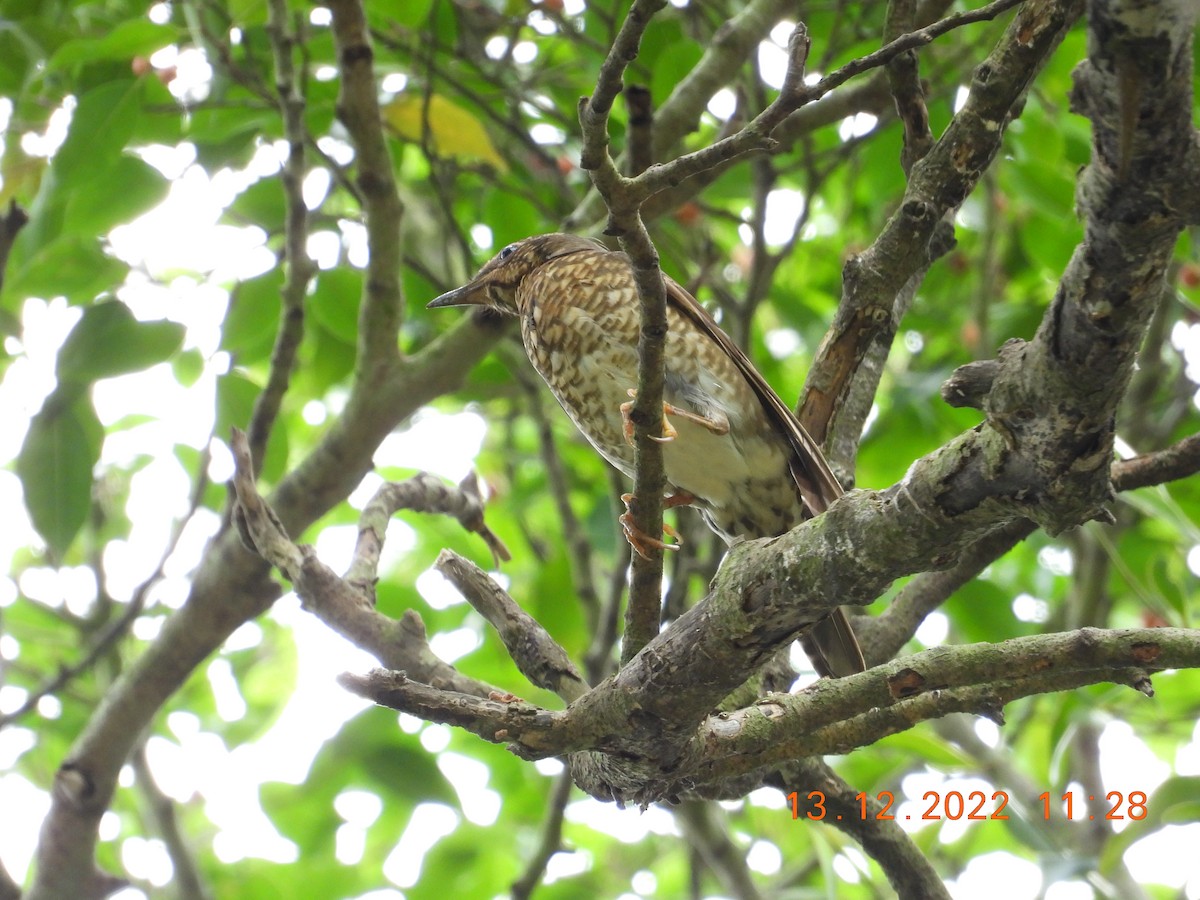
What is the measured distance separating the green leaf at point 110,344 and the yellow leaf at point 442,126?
38.4 inches

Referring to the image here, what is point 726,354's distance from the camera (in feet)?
10.2

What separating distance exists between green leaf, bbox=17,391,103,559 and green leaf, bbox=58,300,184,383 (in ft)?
0.51

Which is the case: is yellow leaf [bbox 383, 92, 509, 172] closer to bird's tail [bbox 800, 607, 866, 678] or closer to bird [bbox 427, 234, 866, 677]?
bird [bbox 427, 234, 866, 677]

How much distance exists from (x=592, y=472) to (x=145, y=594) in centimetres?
251

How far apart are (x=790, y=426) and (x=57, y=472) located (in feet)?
7.09

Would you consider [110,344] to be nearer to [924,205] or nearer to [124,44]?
[124,44]

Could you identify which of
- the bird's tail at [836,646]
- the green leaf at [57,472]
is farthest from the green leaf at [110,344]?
the bird's tail at [836,646]

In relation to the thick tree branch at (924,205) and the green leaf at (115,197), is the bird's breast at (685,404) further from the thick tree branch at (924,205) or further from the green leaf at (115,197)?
the green leaf at (115,197)

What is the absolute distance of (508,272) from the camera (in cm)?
365

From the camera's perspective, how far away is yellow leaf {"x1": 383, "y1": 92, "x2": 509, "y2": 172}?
12.1 feet

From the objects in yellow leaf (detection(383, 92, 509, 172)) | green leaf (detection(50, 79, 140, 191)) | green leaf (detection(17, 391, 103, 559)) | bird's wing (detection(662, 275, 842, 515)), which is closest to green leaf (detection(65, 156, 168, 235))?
green leaf (detection(50, 79, 140, 191))

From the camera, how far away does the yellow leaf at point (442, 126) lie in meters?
3.69

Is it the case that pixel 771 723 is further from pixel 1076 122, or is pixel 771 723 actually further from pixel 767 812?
pixel 767 812
